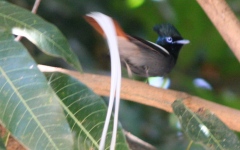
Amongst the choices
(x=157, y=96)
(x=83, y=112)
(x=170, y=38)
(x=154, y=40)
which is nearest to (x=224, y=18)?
(x=157, y=96)

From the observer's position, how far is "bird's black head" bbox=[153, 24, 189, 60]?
4.41 ft

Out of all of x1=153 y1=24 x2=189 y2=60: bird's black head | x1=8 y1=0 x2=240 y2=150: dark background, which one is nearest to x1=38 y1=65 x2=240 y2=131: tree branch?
x1=153 y1=24 x2=189 y2=60: bird's black head

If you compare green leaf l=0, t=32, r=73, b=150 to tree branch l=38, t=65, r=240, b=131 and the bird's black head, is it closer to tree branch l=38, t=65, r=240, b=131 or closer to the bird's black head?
tree branch l=38, t=65, r=240, b=131

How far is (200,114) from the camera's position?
0.81 meters

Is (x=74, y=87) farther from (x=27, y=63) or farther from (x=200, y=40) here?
(x=200, y=40)

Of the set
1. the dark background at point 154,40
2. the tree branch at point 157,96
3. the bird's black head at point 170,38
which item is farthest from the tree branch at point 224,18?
the dark background at point 154,40

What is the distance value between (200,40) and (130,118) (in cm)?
43

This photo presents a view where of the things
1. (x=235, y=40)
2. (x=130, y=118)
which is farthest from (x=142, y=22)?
(x=235, y=40)

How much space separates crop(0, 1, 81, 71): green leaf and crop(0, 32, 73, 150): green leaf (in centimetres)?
6

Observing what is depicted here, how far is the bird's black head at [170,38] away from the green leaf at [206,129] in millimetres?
562

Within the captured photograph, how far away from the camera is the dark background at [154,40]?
5.10ft

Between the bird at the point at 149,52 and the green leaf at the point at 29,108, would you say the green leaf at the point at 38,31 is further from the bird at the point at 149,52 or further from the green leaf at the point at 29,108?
the bird at the point at 149,52

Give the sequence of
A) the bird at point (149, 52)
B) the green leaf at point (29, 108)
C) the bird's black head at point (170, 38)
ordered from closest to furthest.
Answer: the green leaf at point (29, 108)
the bird at point (149, 52)
the bird's black head at point (170, 38)

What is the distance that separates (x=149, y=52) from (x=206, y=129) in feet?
1.31
